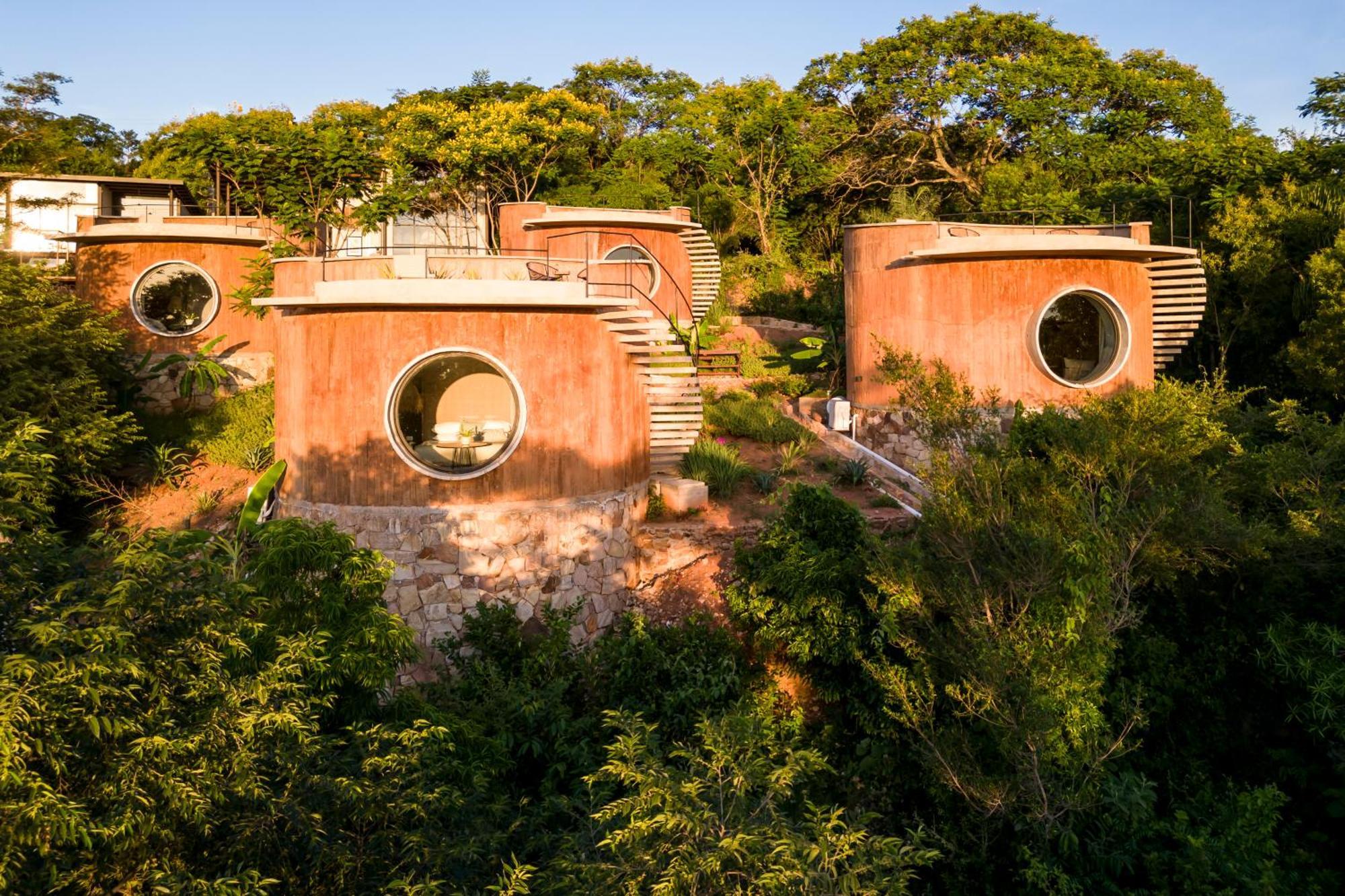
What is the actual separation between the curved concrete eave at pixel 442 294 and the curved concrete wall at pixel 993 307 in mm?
7145

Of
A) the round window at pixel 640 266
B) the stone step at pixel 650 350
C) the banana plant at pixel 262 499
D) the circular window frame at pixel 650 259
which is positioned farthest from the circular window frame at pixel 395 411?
the circular window frame at pixel 650 259

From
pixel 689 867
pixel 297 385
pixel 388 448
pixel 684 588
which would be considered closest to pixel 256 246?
pixel 297 385

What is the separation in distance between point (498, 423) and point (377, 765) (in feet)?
21.0

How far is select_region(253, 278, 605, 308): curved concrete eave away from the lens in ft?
35.4

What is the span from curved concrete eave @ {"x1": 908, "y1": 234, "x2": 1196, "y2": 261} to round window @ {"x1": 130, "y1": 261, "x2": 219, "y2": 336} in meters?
14.4

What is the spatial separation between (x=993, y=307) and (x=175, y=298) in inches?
639

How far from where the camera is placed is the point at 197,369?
735 inches

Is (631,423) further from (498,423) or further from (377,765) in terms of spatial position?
(377,765)

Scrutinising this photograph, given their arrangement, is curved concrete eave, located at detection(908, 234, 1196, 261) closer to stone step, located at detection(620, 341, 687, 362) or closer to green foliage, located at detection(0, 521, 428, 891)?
stone step, located at detection(620, 341, 687, 362)

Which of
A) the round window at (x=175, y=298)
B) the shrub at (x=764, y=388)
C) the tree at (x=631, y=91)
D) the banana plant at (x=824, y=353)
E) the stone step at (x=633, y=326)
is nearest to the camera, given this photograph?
the stone step at (x=633, y=326)

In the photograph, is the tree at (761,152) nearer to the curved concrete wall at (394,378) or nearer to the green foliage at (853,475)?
the green foliage at (853,475)

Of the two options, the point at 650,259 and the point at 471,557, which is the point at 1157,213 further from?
the point at 471,557

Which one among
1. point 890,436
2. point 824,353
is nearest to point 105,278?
point 824,353

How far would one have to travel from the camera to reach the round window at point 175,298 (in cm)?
1911
